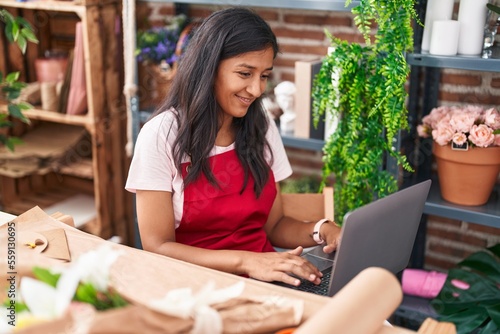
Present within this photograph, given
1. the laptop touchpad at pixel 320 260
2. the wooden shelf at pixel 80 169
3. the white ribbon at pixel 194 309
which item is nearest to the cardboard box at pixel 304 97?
the laptop touchpad at pixel 320 260

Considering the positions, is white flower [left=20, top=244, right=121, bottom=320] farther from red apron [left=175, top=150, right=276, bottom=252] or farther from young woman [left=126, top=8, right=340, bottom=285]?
red apron [left=175, top=150, right=276, bottom=252]

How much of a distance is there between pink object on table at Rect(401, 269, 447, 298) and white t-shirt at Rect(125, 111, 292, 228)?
104 cm

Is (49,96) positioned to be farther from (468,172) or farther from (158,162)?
(468,172)

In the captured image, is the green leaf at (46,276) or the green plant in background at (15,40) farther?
the green plant in background at (15,40)

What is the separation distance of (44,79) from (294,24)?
1232 mm

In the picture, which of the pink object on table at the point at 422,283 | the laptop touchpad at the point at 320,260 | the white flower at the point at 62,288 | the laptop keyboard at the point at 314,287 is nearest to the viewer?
the white flower at the point at 62,288

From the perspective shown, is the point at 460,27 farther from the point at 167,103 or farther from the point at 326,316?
the point at 326,316

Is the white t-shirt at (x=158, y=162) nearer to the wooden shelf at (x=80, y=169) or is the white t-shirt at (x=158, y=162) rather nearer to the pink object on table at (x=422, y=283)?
the pink object on table at (x=422, y=283)

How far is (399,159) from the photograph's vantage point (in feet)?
6.84

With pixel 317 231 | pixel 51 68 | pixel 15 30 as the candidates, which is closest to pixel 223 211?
pixel 317 231

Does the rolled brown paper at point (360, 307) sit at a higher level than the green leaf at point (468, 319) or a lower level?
higher

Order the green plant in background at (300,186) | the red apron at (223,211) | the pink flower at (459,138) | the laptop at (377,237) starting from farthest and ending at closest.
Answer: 1. the green plant in background at (300,186)
2. the pink flower at (459,138)
3. the red apron at (223,211)
4. the laptop at (377,237)

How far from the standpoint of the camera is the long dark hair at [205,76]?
163cm

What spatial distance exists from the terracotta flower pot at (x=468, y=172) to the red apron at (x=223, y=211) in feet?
2.34
